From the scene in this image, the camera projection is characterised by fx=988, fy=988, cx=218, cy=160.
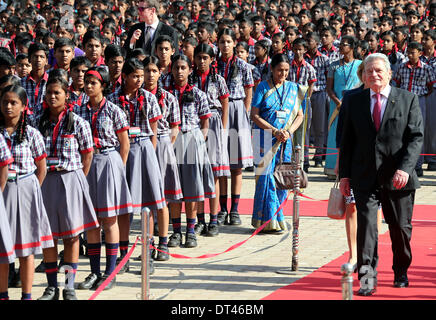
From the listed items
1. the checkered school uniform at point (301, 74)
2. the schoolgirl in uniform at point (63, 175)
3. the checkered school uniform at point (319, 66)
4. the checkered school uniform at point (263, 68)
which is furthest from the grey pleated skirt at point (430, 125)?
the schoolgirl in uniform at point (63, 175)

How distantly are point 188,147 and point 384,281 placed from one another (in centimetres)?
285

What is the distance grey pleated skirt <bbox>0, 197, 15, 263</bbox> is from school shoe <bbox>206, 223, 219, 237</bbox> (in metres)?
4.10

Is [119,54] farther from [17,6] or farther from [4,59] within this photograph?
[17,6]

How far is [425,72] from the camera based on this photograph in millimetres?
15555

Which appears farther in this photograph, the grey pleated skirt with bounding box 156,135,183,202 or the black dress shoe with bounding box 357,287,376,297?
the grey pleated skirt with bounding box 156,135,183,202

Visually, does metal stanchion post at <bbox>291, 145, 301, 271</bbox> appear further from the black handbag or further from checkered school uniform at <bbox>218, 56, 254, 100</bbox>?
checkered school uniform at <bbox>218, 56, 254, 100</bbox>

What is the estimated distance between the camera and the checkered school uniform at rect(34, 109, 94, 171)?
816 centimetres

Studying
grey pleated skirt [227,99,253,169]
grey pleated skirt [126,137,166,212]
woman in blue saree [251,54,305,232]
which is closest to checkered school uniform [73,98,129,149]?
grey pleated skirt [126,137,166,212]

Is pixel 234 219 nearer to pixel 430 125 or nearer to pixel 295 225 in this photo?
pixel 295 225

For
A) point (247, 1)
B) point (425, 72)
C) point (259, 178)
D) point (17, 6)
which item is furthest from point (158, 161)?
point (247, 1)

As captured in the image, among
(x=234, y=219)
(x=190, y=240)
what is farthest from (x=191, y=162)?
(x=234, y=219)

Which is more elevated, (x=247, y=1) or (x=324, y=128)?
(x=247, y=1)

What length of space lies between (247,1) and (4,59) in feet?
49.6

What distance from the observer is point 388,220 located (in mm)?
8406
